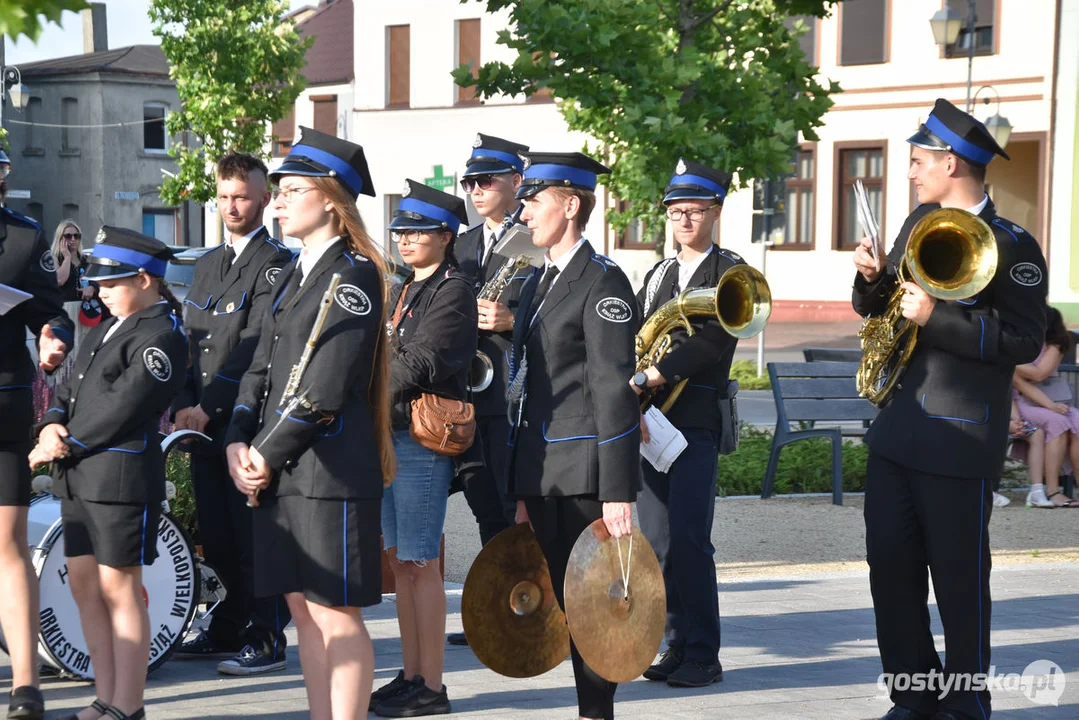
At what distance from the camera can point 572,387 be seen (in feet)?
17.7

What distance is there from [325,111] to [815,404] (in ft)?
117

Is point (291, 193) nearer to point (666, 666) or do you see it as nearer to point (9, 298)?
point (9, 298)

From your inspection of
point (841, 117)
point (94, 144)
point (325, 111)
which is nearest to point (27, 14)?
point (841, 117)

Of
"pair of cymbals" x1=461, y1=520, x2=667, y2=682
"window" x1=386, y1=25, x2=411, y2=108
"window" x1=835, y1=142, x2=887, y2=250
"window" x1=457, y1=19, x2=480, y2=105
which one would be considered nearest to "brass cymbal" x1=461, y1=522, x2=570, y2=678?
"pair of cymbals" x1=461, y1=520, x2=667, y2=682

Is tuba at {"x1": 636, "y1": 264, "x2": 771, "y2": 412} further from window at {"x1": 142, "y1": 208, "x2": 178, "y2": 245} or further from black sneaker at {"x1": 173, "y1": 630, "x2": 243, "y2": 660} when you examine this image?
window at {"x1": 142, "y1": 208, "x2": 178, "y2": 245}

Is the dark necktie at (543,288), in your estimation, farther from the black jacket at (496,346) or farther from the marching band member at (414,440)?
the black jacket at (496,346)

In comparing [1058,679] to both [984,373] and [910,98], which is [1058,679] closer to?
[984,373]

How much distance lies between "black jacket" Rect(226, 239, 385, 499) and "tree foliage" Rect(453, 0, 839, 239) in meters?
7.77

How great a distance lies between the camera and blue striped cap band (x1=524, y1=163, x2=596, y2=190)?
5418mm

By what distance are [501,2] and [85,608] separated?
780 centimetres

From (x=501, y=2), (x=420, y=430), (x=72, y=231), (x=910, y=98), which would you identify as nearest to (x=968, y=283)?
(x=420, y=430)

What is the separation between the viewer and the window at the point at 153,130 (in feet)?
186

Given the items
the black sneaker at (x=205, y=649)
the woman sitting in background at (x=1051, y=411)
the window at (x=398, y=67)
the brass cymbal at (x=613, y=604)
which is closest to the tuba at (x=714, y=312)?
the brass cymbal at (x=613, y=604)

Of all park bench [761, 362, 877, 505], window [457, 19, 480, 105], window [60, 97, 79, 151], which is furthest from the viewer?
window [60, 97, 79, 151]
